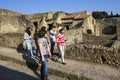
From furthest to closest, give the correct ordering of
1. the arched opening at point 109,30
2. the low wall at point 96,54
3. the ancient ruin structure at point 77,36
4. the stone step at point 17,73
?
the arched opening at point 109,30
the ancient ruin structure at point 77,36
the low wall at point 96,54
the stone step at point 17,73

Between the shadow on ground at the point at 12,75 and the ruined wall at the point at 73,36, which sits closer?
the shadow on ground at the point at 12,75

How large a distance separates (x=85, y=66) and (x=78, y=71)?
2.64 ft

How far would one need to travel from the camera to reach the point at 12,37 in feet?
42.0

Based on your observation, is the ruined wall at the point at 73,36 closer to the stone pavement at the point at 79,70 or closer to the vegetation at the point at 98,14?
the stone pavement at the point at 79,70

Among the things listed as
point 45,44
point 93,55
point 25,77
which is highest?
point 45,44

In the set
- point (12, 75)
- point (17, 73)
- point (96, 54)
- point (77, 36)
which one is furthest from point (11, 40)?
point (77, 36)

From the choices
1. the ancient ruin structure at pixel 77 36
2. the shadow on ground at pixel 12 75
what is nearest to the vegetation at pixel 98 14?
the ancient ruin structure at pixel 77 36

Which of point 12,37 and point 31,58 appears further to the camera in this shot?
point 12,37

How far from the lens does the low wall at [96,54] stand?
8.04 meters

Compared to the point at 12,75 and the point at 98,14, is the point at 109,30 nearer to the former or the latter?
the point at 12,75

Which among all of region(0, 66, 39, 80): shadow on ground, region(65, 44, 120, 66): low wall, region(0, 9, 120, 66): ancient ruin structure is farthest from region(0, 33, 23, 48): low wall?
region(0, 66, 39, 80): shadow on ground

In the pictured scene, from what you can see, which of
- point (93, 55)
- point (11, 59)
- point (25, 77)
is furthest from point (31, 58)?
point (93, 55)

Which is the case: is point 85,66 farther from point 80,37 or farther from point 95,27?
point 95,27

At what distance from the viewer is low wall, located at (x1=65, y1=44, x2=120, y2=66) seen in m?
8.04
